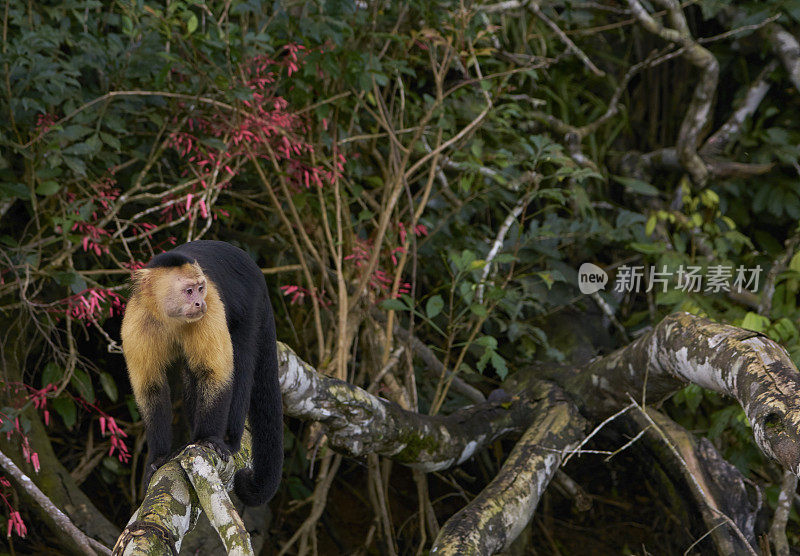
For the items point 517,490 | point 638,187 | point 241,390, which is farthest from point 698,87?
point 241,390

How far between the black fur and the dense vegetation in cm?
79

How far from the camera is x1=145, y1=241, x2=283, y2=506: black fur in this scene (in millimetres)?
1748

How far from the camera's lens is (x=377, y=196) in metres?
3.74

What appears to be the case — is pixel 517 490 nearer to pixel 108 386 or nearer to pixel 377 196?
pixel 108 386

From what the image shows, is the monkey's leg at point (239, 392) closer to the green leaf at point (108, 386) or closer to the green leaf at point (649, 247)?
the green leaf at point (108, 386)

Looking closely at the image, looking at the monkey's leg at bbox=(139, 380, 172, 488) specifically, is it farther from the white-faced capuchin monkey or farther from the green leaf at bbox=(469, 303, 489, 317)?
the green leaf at bbox=(469, 303, 489, 317)

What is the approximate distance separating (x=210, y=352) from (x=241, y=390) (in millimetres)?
146

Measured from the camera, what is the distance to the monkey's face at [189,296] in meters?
1.61

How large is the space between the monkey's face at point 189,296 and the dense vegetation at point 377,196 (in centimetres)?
98

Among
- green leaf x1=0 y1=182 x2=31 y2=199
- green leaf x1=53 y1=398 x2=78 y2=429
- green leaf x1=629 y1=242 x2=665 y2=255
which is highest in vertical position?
green leaf x1=0 y1=182 x2=31 y2=199

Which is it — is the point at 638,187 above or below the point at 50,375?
above

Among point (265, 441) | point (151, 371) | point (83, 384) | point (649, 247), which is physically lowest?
point (83, 384)

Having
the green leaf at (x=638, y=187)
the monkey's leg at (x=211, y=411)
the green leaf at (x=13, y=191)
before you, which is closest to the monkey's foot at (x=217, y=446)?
the monkey's leg at (x=211, y=411)

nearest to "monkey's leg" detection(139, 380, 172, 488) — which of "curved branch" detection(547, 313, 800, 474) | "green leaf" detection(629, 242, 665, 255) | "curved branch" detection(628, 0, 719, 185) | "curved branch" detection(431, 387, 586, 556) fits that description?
"curved branch" detection(431, 387, 586, 556)
